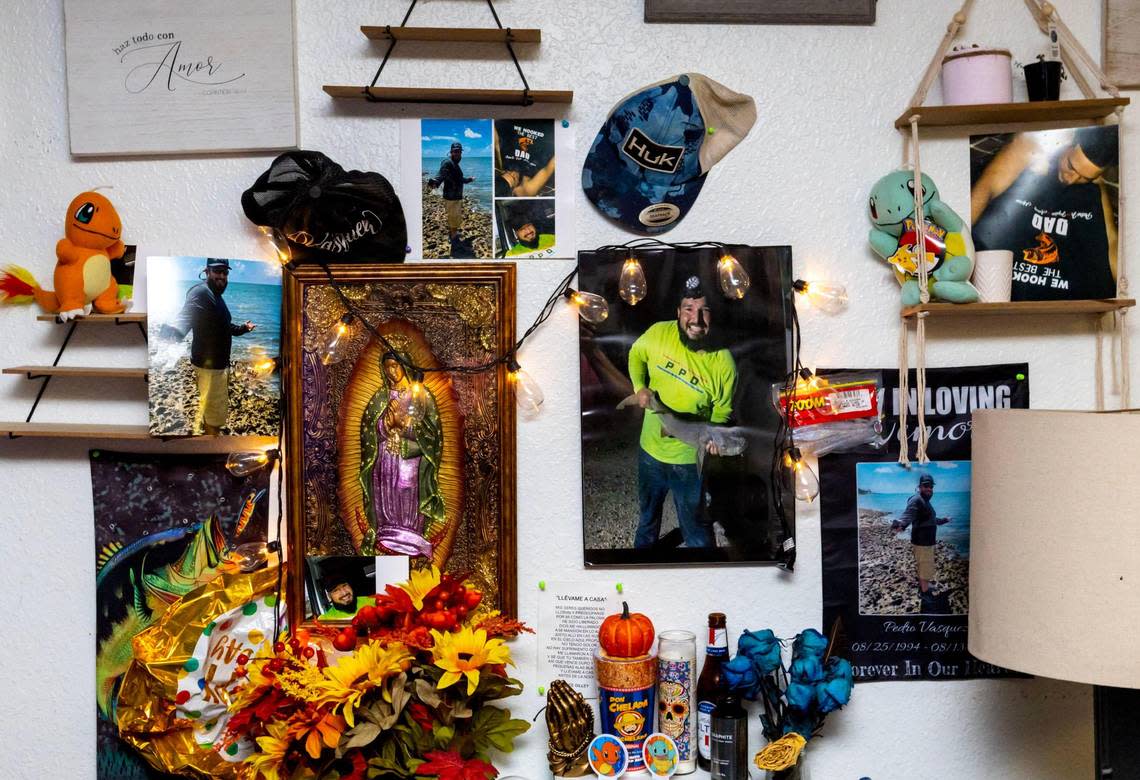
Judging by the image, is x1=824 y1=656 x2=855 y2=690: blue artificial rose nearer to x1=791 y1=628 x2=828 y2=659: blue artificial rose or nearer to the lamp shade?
x1=791 y1=628 x2=828 y2=659: blue artificial rose

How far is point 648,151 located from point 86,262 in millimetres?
897

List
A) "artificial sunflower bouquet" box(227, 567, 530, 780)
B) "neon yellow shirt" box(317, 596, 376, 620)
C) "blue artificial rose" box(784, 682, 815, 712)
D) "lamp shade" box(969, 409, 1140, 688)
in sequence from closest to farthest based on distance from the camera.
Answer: "lamp shade" box(969, 409, 1140, 688) < "artificial sunflower bouquet" box(227, 567, 530, 780) < "blue artificial rose" box(784, 682, 815, 712) < "neon yellow shirt" box(317, 596, 376, 620)

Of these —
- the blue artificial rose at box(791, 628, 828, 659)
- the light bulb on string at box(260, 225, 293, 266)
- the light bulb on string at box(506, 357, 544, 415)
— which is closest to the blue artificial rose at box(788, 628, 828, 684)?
the blue artificial rose at box(791, 628, 828, 659)

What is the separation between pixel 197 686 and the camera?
50.1 inches

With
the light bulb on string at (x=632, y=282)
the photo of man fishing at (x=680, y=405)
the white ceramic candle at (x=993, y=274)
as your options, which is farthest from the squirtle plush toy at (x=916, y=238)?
the light bulb on string at (x=632, y=282)

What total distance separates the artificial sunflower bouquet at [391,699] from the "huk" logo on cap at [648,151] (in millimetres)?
724

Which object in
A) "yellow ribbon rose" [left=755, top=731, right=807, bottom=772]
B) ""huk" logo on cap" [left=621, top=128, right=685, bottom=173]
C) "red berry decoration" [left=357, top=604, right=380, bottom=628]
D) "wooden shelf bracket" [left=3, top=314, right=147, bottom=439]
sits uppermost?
""huk" logo on cap" [left=621, top=128, right=685, bottom=173]

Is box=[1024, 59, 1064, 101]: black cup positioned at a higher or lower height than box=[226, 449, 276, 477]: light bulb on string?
higher

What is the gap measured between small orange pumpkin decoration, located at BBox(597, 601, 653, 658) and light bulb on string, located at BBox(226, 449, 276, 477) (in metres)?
0.59

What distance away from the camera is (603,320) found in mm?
1354

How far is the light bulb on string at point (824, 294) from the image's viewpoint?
4.40 ft

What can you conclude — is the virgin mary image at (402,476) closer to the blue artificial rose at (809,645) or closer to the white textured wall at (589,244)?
the white textured wall at (589,244)

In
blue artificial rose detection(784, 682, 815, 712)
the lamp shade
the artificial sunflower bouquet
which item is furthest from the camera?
blue artificial rose detection(784, 682, 815, 712)

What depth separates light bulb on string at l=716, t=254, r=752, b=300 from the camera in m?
1.33
